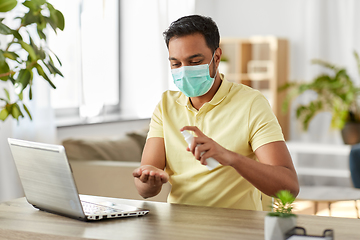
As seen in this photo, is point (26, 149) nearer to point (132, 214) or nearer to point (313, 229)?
point (132, 214)

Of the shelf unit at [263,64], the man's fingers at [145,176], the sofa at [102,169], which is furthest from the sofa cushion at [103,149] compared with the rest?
the shelf unit at [263,64]

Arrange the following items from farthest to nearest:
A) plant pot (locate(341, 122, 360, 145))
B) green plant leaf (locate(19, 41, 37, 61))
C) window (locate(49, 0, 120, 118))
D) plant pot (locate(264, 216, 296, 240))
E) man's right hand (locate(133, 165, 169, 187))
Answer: plant pot (locate(341, 122, 360, 145)), window (locate(49, 0, 120, 118)), green plant leaf (locate(19, 41, 37, 61)), man's right hand (locate(133, 165, 169, 187)), plant pot (locate(264, 216, 296, 240))

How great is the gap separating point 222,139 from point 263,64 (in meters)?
3.70

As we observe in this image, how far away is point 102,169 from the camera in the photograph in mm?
2738

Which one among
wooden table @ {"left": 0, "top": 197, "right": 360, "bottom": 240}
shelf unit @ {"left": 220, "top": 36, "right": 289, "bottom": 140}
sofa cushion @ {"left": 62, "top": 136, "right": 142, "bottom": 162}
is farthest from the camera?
shelf unit @ {"left": 220, "top": 36, "right": 289, "bottom": 140}

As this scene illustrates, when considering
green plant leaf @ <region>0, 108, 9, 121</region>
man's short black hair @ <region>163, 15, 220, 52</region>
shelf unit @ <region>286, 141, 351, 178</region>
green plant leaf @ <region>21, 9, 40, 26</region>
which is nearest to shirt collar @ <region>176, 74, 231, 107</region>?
man's short black hair @ <region>163, 15, 220, 52</region>

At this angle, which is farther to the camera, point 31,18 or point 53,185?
point 31,18

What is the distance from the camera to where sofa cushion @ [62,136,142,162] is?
291cm

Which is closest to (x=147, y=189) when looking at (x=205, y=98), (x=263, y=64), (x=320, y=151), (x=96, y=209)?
(x=96, y=209)

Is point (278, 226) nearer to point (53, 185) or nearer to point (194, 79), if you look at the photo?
point (53, 185)

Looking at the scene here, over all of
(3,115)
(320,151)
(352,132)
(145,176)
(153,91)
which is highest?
(3,115)

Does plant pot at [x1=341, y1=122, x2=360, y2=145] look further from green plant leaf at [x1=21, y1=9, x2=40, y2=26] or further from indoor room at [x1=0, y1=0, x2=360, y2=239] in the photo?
green plant leaf at [x1=21, y1=9, x2=40, y2=26]

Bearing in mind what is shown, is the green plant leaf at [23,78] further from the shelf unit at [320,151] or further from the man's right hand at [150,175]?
the shelf unit at [320,151]

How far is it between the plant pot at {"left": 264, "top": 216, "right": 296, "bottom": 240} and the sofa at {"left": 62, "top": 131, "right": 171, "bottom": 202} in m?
1.60
